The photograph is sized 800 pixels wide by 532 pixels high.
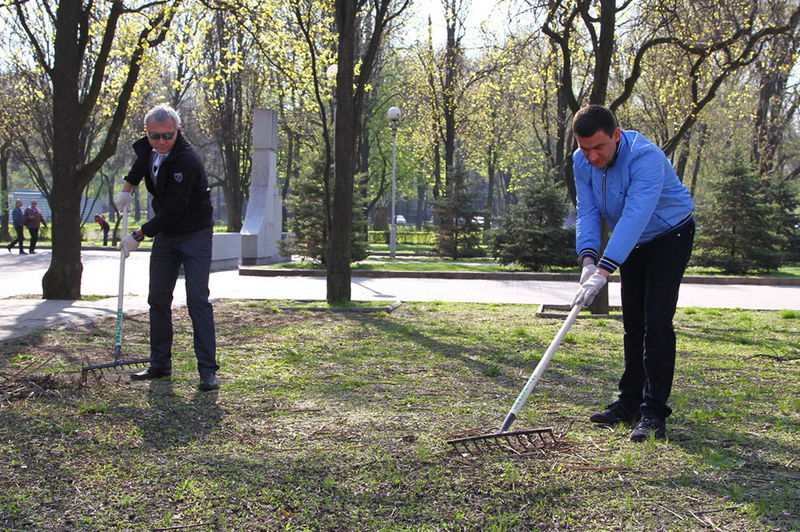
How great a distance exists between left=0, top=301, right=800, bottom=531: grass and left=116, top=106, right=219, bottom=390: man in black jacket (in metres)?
0.29

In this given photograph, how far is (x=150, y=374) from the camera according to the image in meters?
5.69

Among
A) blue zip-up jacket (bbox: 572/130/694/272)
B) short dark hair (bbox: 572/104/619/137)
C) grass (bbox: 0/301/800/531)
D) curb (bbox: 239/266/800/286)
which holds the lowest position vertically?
grass (bbox: 0/301/800/531)

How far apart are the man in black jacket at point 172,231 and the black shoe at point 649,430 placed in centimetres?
272

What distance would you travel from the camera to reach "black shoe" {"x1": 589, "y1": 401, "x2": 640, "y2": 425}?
14.8 ft

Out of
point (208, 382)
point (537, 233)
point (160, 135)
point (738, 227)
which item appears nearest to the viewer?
point (160, 135)

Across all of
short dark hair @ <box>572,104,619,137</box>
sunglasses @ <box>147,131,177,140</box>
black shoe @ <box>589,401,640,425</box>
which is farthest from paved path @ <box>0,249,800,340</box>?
short dark hair @ <box>572,104,619,137</box>

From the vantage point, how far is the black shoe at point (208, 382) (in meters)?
5.37

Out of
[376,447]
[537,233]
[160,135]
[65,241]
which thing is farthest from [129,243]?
[537,233]

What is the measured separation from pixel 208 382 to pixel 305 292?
30.5 feet

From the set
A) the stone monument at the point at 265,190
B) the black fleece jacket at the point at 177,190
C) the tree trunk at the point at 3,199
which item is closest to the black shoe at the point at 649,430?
the black fleece jacket at the point at 177,190

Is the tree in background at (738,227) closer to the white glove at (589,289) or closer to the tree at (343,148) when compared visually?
the tree at (343,148)

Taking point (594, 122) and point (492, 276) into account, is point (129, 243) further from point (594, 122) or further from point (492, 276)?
point (492, 276)

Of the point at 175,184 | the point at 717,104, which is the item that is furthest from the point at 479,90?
the point at 175,184

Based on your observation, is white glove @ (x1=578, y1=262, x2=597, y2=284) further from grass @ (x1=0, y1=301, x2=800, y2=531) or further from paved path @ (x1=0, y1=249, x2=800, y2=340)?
paved path @ (x1=0, y1=249, x2=800, y2=340)
